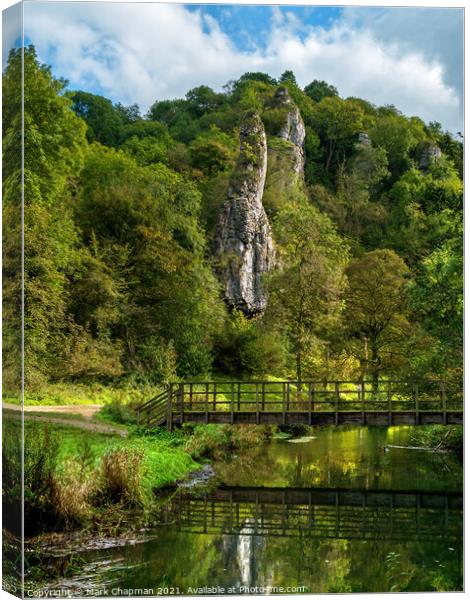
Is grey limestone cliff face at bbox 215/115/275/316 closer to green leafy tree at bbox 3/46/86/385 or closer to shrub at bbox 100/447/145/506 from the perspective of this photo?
green leafy tree at bbox 3/46/86/385

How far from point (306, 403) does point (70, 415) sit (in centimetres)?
432


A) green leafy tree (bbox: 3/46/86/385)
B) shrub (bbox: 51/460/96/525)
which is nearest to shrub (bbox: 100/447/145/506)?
shrub (bbox: 51/460/96/525)

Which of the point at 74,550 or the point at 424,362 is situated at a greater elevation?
the point at 424,362

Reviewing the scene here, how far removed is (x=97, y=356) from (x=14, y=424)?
125 inches

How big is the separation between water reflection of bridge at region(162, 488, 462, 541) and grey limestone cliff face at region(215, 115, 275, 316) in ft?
9.48

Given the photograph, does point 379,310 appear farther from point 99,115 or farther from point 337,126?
point 99,115

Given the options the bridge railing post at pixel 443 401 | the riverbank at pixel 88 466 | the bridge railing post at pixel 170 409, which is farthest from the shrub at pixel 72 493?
the bridge railing post at pixel 443 401

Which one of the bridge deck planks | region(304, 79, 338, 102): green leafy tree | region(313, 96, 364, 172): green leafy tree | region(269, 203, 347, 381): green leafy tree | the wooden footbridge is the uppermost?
region(304, 79, 338, 102): green leafy tree

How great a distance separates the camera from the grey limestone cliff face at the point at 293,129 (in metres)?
11.3

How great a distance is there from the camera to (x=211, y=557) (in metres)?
9.87

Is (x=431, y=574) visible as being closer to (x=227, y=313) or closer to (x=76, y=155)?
(x=227, y=313)

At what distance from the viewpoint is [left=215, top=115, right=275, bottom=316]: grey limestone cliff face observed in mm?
12992

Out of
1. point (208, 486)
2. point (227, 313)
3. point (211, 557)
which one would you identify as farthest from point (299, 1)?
point (208, 486)

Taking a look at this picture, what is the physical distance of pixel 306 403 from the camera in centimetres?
1378
